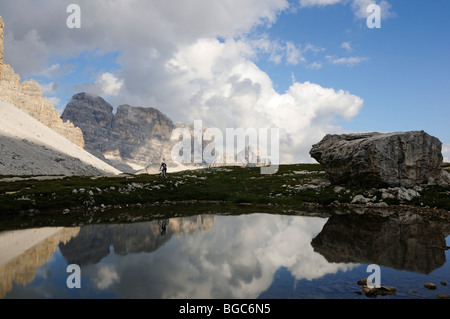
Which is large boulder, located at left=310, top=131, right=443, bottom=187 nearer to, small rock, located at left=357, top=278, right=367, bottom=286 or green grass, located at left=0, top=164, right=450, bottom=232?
green grass, located at left=0, top=164, right=450, bottom=232

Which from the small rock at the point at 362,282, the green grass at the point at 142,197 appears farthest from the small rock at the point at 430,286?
the green grass at the point at 142,197

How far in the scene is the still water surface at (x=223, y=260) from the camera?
1010cm

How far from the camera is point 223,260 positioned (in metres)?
13.5

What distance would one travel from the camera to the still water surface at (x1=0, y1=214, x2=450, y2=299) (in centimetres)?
1010

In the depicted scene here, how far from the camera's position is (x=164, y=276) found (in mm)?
11383

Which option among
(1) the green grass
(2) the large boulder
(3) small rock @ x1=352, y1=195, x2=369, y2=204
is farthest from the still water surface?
(2) the large boulder

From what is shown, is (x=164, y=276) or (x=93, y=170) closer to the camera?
(x=164, y=276)

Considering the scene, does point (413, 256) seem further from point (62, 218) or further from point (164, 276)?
point (62, 218)

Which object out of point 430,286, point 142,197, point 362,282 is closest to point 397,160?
point 430,286

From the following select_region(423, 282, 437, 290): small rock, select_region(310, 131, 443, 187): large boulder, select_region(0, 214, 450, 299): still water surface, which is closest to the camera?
select_region(0, 214, 450, 299): still water surface

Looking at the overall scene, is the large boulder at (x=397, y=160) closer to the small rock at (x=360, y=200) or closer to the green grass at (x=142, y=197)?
the green grass at (x=142, y=197)

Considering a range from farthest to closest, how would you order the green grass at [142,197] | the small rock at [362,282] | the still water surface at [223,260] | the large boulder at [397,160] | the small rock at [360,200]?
the large boulder at [397,160]
the small rock at [360,200]
the green grass at [142,197]
the small rock at [362,282]
the still water surface at [223,260]
